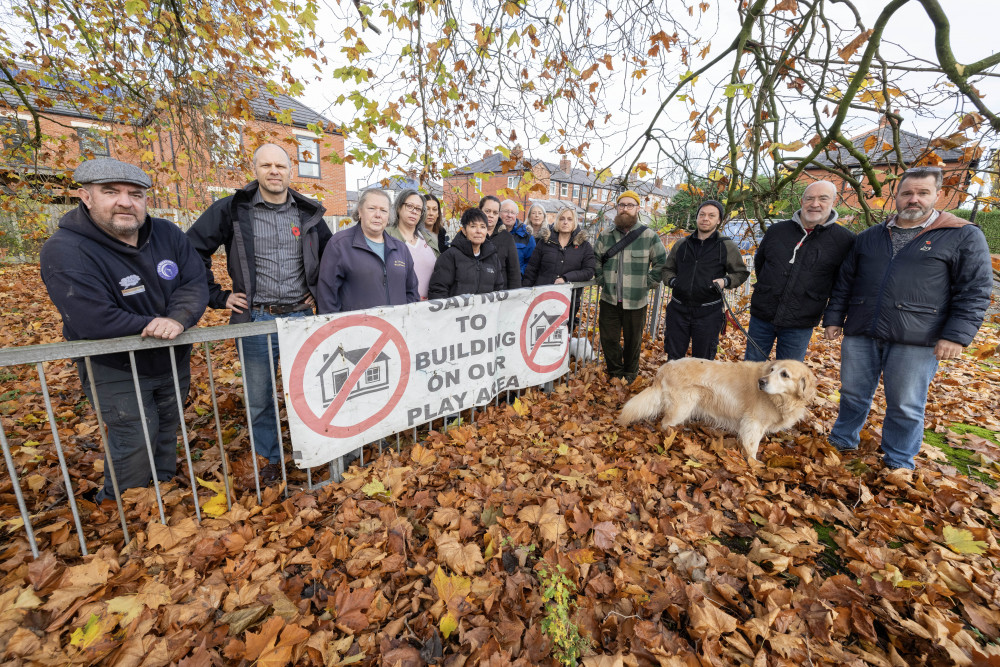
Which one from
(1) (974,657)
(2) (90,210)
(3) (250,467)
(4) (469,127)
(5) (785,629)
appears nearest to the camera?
(1) (974,657)

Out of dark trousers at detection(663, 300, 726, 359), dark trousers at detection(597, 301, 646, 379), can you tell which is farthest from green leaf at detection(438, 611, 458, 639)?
dark trousers at detection(597, 301, 646, 379)

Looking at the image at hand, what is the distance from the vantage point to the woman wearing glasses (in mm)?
4004

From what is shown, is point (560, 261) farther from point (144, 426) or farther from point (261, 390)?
point (144, 426)

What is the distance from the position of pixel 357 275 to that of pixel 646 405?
3.04m

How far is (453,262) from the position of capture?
4.18m

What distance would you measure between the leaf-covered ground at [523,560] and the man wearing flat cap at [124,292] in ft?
1.62

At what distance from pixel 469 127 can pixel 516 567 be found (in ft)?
17.3

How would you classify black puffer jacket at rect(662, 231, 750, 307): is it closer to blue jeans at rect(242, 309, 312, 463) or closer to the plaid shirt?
the plaid shirt

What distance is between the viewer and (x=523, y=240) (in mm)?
5781

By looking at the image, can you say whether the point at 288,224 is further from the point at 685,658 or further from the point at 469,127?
the point at 685,658

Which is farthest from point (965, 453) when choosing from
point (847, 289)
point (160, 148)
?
point (160, 148)

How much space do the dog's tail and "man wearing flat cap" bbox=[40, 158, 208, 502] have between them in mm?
3774

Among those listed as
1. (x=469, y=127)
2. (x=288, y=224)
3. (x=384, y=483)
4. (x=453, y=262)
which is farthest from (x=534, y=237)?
(x=384, y=483)

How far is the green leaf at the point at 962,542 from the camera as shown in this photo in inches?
94.5
